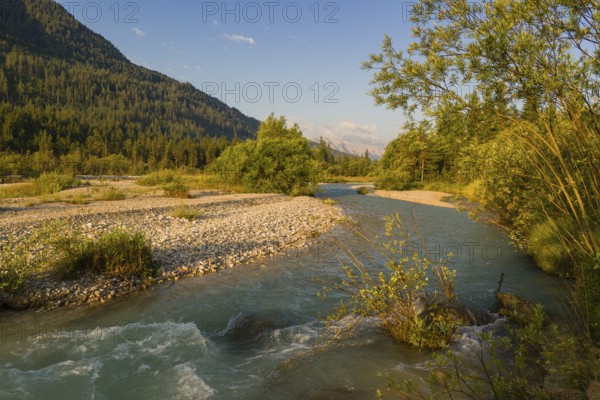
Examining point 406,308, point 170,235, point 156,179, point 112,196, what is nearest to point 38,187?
point 112,196

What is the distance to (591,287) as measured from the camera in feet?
20.4

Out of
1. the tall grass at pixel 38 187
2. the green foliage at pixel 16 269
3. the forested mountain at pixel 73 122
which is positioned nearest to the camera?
the green foliage at pixel 16 269

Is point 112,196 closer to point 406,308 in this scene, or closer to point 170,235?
point 170,235

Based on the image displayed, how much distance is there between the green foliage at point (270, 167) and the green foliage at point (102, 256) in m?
25.8

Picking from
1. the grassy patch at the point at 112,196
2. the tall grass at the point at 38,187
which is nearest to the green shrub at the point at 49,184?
the tall grass at the point at 38,187

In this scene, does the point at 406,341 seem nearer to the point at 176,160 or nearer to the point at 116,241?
the point at 116,241

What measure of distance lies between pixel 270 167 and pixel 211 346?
96.0ft

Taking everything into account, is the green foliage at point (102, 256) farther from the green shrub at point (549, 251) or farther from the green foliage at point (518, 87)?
the green shrub at point (549, 251)

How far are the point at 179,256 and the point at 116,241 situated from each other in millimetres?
Result: 2432

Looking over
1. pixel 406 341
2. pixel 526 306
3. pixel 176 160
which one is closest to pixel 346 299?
pixel 406 341

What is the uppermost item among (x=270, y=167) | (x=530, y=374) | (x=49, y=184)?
(x=270, y=167)

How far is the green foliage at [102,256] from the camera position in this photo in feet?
30.3

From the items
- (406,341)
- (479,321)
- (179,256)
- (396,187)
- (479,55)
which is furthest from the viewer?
(396,187)

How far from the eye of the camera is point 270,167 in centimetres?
3553
